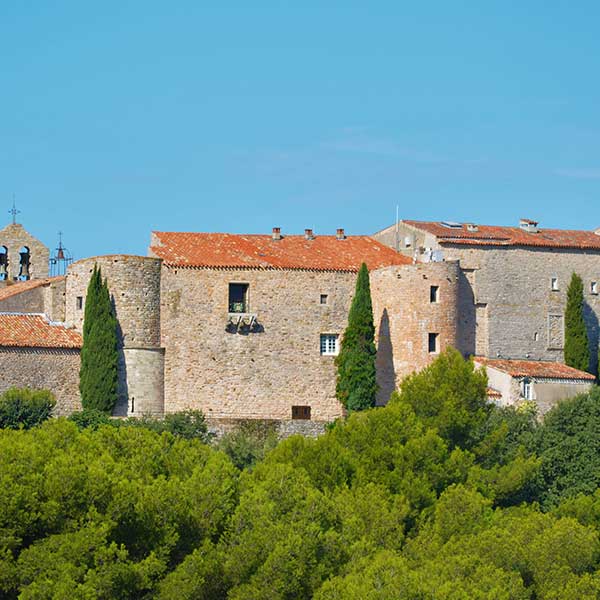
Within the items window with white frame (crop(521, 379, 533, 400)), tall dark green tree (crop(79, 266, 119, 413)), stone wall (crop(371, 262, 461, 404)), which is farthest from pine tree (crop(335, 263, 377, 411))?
tall dark green tree (crop(79, 266, 119, 413))

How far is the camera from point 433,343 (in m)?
59.6

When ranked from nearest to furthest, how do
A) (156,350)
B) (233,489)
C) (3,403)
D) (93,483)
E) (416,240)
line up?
(93,483), (233,489), (3,403), (156,350), (416,240)

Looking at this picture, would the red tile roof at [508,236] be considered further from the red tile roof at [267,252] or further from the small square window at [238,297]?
the small square window at [238,297]

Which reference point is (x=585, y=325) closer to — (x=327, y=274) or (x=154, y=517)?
(x=327, y=274)

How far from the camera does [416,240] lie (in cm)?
6356

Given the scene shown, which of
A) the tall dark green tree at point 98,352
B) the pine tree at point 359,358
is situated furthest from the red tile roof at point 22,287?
the pine tree at point 359,358

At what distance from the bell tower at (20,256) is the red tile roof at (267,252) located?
6.59m

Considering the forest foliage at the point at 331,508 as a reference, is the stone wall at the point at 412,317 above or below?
above

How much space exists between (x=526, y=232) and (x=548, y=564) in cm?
2257

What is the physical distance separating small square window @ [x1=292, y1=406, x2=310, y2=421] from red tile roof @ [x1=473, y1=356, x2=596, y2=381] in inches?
244

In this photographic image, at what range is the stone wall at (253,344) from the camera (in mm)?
58719

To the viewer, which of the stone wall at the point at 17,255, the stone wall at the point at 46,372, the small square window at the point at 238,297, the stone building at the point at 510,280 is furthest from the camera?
the stone wall at the point at 17,255

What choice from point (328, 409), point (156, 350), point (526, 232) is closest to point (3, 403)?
point (156, 350)

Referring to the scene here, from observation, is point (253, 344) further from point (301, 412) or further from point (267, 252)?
point (267, 252)
